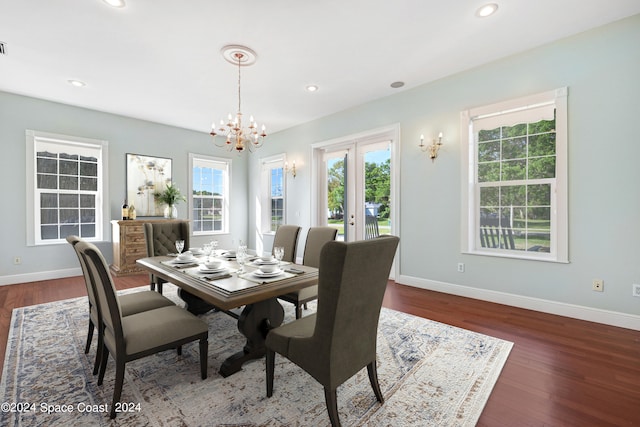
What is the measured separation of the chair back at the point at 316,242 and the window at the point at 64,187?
4.08m

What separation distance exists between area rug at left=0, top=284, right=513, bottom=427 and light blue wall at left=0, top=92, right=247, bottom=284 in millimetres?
2482

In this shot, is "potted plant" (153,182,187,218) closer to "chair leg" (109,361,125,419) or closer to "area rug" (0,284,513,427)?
"area rug" (0,284,513,427)

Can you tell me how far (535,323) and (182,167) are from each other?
6.19 meters

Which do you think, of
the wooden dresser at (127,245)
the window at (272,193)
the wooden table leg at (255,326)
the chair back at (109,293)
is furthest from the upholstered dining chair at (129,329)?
the window at (272,193)

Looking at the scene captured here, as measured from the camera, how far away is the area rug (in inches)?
59.8

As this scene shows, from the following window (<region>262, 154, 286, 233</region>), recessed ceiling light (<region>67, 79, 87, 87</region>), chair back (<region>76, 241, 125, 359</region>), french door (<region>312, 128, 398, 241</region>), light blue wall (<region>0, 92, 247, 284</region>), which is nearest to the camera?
chair back (<region>76, 241, 125, 359</region>)

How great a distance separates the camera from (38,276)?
4.30 meters

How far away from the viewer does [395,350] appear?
2.26m

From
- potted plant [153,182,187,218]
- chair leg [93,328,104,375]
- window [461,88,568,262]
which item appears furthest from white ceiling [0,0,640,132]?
chair leg [93,328,104,375]

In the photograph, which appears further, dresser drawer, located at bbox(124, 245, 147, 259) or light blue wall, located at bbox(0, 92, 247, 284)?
dresser drawer, located at bbox(124, 245, 147, 259)

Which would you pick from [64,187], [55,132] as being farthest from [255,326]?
[55,132]

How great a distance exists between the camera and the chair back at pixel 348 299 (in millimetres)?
1246

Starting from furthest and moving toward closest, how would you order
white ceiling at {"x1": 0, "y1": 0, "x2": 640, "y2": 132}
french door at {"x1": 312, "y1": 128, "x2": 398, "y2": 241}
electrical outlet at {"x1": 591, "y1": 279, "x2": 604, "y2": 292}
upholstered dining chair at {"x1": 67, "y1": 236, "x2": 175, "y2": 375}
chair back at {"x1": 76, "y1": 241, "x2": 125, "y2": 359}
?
french door at {"x1": 312, "y1": 128, "x2": 398, "y2": 241}, electrical outlet at {"x1": 591, "y1": 279, "x2": 604, "y2": 292}, white ceiling at {"x1": 0, "y1": 0, "x2": 640, "y2": 132}, upholstered dining chair at {"x1": 67, "y1": 236, "x2": 175, "y2": 375}, chair back at {"x1": 76, "y1": 241, "x2": 125, "y2": 359}

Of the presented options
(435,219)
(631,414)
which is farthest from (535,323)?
(435,219)
